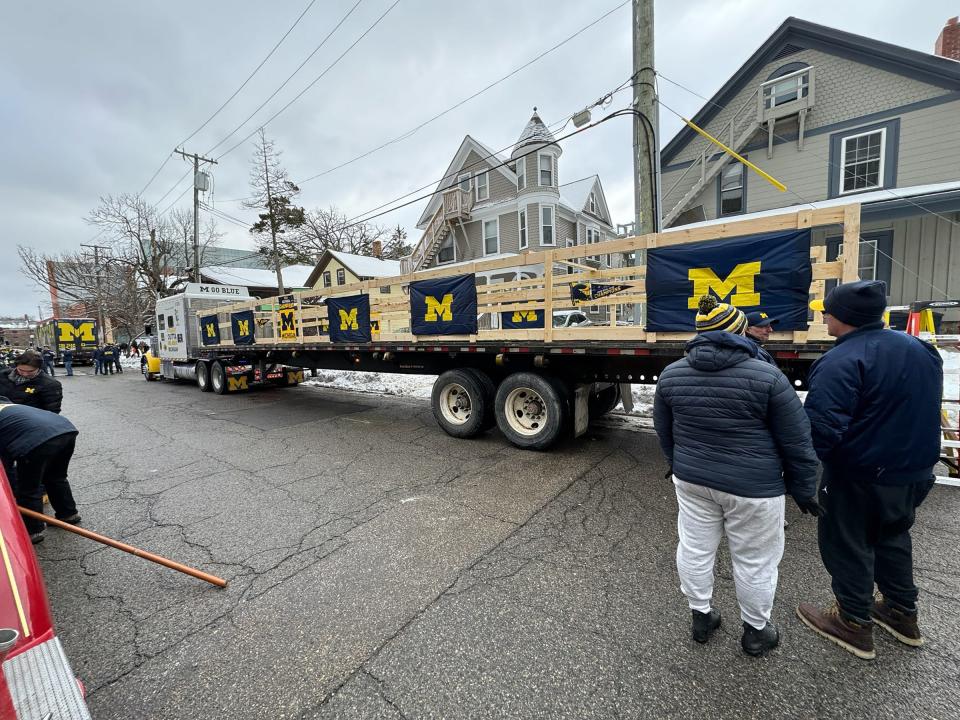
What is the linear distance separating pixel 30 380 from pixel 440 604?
4.63 m

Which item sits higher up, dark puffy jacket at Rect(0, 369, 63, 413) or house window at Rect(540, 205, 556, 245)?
house window at Rect(540, 205, 556, 245)

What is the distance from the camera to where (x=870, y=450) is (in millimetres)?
2045

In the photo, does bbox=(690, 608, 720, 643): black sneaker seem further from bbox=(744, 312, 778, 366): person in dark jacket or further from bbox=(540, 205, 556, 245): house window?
bbox=(540, 205, 556, 245): house window

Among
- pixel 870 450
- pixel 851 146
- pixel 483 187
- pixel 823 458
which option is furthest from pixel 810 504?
pixel 483 187

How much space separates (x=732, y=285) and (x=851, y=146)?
1285 cm

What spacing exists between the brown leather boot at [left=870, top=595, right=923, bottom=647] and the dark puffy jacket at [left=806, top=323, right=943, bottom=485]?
0.75 metres

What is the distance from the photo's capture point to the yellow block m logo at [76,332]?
25922 mm

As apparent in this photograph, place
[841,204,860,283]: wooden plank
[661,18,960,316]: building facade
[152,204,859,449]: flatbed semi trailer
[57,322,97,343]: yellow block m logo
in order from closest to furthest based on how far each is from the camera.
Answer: [841,204,860,283]: wooden plank
[152,204,859,449]: flatbed semi trailer
[661,18,960,316]: building facade
[57,322,97,343]: yellow block m logo

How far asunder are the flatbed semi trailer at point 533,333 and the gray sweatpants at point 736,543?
2414mm

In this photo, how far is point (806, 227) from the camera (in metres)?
3.73

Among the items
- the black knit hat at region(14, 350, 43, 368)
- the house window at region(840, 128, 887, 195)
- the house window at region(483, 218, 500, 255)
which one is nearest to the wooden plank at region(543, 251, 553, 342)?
the black knit hat at region(14, 350, 43, 368)

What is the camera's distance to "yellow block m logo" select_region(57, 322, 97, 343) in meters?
25.9

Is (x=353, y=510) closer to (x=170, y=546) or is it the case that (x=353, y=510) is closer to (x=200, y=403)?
(x=170, y=546)

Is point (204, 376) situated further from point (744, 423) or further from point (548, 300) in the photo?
point (744, 423)
